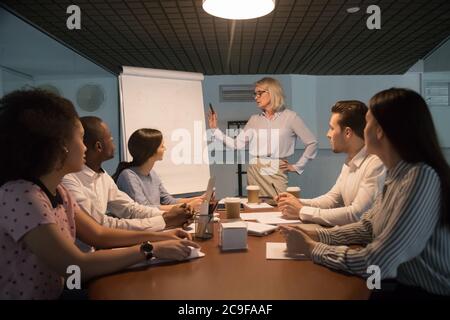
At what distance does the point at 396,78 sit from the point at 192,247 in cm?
620

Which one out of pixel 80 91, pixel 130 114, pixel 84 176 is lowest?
pixel 84 176

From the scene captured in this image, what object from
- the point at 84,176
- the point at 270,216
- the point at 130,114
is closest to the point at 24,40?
the point at 130,114

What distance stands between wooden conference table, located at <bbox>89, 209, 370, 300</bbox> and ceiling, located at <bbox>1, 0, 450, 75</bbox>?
271 cm

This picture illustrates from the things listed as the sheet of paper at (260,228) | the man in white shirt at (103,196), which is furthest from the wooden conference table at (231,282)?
the man in white shirt at (103,196)

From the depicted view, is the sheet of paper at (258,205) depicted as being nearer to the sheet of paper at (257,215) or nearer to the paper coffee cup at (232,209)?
the sheet of paper at (257,215)

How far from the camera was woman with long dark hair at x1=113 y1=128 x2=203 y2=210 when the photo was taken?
221 centimetres

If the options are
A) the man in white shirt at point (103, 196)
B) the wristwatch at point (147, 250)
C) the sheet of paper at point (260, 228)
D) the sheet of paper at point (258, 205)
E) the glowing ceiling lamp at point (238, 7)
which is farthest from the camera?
the sheet of paper at point (258, 205)

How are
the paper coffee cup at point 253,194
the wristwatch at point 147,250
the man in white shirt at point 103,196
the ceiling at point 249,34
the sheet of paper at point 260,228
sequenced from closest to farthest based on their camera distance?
the wristwatch at point 147,250 → the sheet of paper at point 260,228 → the man in white shirt at point 103,196 → the paper coffee cup at point 253,194 → the ceiling at point 249,34

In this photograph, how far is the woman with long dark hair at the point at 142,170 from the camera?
2.21 metres

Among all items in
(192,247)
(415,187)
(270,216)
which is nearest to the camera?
(415,187)

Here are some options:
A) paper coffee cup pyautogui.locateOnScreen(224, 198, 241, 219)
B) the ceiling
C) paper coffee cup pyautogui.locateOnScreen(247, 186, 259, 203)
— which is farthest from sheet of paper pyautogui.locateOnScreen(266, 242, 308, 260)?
the ceiling

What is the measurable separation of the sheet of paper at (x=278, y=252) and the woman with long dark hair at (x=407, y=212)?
3 cm

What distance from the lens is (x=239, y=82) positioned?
6.32m

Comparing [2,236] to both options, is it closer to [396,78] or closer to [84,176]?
[84,176]
